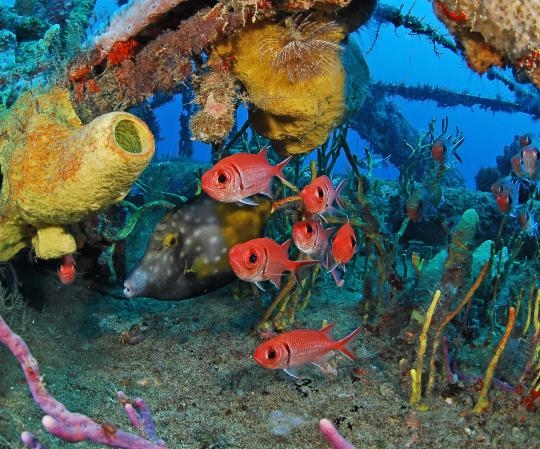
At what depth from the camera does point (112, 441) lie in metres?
1.68

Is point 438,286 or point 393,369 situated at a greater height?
point 438,286

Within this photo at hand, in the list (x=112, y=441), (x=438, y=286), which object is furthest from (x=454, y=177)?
(x=112, y=441)

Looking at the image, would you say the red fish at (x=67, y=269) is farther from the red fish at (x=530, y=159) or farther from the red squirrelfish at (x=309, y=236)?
the red fish at (x=530, y=159)

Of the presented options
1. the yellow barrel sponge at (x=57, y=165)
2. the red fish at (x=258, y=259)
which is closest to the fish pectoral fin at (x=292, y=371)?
the red fish at (x=258, y=259)

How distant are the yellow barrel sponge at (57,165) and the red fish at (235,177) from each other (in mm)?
462

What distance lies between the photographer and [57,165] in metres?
2.79

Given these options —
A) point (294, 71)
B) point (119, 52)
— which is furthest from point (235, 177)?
point (119, 52)

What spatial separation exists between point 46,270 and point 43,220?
74.8 inches

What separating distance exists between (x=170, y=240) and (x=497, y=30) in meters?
2.61

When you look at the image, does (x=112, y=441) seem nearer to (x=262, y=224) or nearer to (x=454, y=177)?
(x=262, y=224)

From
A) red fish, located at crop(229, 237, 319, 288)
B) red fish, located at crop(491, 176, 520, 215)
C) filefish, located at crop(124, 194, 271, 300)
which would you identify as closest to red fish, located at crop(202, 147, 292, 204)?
red fish, located at crop(229, 237, 319, 288)

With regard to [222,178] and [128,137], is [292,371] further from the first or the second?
[128,137]

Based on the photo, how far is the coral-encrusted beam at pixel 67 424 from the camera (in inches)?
64.9

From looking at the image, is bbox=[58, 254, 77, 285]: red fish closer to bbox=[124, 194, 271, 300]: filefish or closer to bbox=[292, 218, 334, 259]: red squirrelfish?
bbox=[124, 194, 271, 300]: filefish
